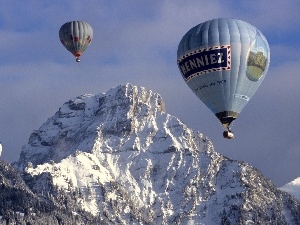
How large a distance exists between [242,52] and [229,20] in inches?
279

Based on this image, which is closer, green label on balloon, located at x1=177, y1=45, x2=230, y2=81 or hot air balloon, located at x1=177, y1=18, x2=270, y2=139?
green label on balloon, located at x1=177, y1=45, x2=230, y2=81

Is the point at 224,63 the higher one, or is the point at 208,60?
the point at 208,60

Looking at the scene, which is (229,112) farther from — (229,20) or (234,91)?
(229,20)

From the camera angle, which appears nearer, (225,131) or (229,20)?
(225,131)

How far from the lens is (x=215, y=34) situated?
599 ft

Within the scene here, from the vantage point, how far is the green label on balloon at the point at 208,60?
591 ft

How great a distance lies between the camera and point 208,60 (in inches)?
7101

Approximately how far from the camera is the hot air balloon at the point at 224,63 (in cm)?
18025

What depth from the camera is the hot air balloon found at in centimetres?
18025

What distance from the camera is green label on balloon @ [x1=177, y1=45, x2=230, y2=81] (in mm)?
180000

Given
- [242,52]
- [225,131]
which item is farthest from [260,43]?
[225,131]

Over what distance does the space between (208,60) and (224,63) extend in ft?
8.23

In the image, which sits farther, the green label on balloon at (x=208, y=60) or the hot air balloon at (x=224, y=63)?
the hot air balloon at (x=224, y=63)

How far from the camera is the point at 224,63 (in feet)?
592
